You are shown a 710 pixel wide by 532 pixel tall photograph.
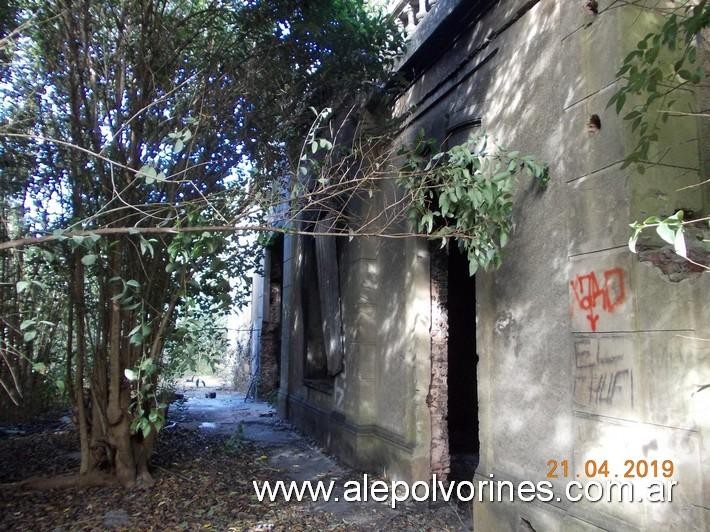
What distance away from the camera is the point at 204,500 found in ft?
17.1

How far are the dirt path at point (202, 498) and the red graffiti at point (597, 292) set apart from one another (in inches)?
99.1

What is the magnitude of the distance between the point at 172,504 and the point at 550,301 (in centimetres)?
402

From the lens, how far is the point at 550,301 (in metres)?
3.75

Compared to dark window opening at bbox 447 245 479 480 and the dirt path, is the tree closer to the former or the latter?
the dirt path

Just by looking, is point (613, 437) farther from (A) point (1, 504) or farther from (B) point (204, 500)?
(A) point (1, 504)

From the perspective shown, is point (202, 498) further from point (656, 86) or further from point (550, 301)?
point (656, 86)

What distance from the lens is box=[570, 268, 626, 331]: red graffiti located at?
3139 millimetres

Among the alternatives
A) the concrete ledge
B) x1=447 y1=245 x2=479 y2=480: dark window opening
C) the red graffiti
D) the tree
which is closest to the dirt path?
the concrete ledge

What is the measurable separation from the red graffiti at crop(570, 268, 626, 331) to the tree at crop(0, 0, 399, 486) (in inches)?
108

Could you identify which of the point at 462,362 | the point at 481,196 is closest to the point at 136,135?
the point at 481,196

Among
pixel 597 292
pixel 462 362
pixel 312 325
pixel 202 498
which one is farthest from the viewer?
pixel 312 325

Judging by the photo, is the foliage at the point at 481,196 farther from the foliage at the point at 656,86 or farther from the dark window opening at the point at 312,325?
the dark window opening at the point at 312,325

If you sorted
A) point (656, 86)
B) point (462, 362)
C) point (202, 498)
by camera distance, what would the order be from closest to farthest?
point (656, 86), point (202, 498), point (462, 362)

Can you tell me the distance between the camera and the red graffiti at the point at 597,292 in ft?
10.3
